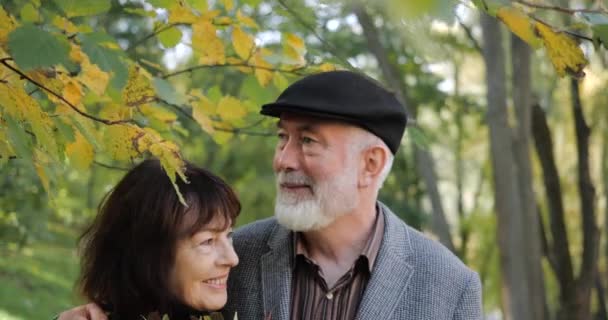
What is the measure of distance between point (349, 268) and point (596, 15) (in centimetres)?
130

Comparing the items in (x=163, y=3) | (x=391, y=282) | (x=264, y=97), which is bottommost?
(x=391, y=282)

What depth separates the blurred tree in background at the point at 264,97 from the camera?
214 centimetres

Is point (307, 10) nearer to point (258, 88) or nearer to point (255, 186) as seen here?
point (258, 88)

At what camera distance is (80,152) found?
2.80 metres

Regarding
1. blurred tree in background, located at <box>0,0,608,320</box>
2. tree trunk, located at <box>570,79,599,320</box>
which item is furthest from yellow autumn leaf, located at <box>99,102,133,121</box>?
tree trunk, located at <box>570,79,599,320</box>

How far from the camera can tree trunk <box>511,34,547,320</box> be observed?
644 centimetres

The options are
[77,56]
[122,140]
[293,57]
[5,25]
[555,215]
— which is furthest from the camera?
[555,215]

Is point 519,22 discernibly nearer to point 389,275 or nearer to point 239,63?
point 389,275

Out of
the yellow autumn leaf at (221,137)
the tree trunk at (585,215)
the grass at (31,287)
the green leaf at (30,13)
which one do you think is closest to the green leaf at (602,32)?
the green leaf at (30,13)

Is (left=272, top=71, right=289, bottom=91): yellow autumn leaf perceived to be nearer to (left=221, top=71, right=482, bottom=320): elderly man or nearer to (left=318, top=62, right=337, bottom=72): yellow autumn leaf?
(left=318, top=62, right=337, bottom=72): yellow autumn leaf

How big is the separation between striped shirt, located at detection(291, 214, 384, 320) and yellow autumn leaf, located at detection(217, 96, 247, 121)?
0.60 m

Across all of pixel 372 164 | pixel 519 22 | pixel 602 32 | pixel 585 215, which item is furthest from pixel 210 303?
pixel 585 215

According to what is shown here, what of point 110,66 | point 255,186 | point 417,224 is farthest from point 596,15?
point 255,186

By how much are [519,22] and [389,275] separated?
1142mm
